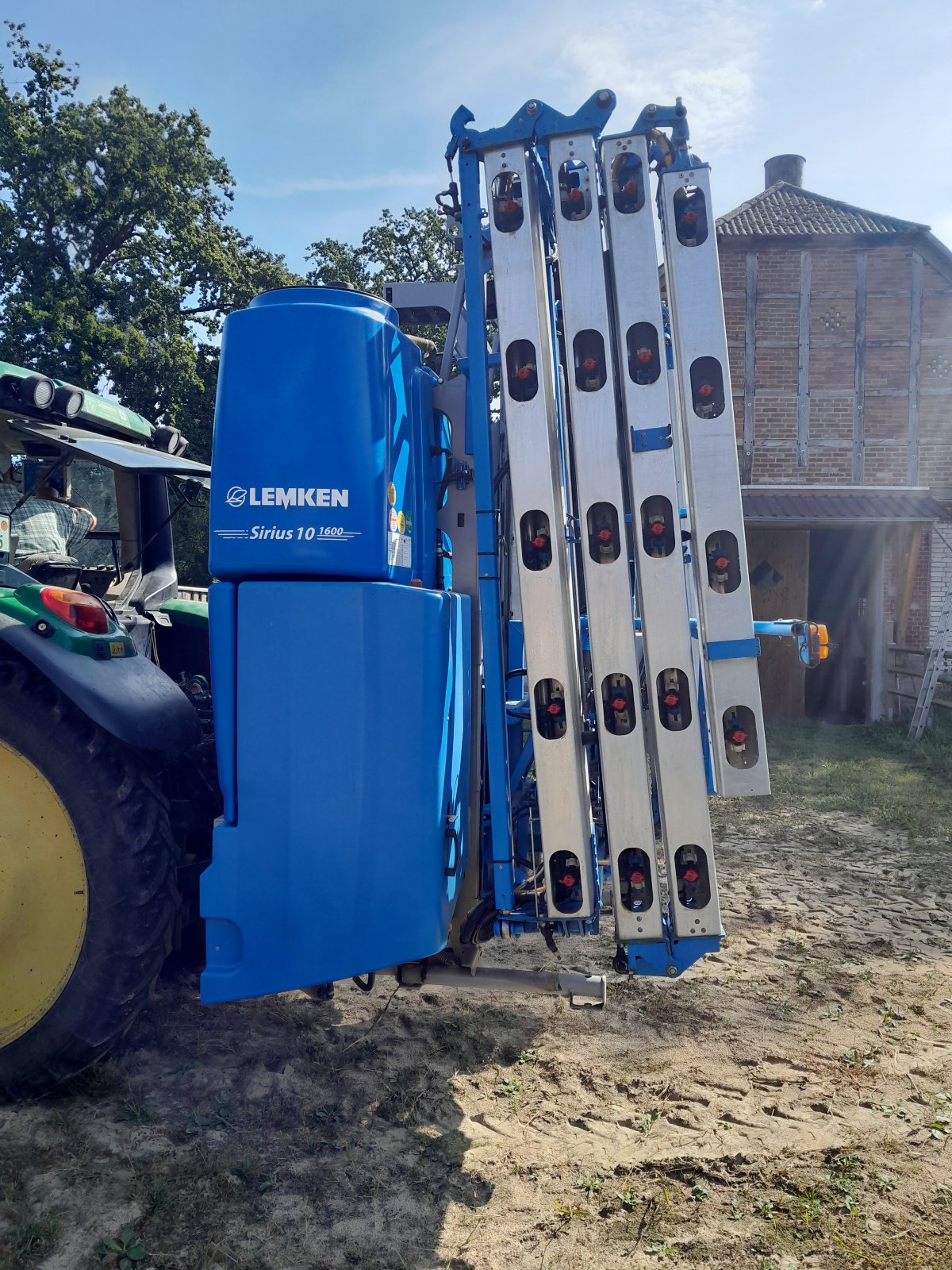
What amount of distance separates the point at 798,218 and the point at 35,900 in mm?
14303

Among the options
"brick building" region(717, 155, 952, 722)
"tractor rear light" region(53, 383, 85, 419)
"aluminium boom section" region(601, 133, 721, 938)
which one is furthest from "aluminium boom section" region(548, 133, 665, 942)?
"brick building" region(717, 155, 952, 722)

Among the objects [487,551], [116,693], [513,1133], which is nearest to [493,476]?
[487,551]

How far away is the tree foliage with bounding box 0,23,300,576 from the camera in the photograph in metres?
15.0

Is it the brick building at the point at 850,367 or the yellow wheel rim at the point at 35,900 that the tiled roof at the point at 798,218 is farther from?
the yellow wheel rim at the point at 35,900

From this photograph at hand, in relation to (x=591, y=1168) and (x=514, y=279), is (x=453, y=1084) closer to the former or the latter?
(x=591, y=1168)

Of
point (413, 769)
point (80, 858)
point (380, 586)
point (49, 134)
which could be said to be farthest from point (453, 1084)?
point (49, 134)

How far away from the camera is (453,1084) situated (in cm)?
300

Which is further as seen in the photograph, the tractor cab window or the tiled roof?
the tiled roof

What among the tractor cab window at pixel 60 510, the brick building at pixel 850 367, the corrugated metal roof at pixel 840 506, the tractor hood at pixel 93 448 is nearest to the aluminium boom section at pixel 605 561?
the tractor hood at pixel 93 448

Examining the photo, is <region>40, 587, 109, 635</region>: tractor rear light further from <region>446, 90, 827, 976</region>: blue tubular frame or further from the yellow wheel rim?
<region>446, 90, 827, 976</region>: blue tubular frame

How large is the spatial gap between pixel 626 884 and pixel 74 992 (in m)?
1.58

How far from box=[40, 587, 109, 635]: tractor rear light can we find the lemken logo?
25.9 inches

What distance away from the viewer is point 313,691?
8.19 feet

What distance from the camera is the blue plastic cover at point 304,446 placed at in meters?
2.50
